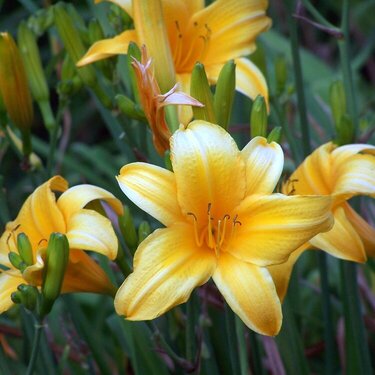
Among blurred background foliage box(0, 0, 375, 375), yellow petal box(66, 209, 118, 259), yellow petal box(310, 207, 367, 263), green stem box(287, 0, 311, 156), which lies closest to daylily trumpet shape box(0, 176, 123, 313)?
yellow petal box(66, 209, 118, 259)

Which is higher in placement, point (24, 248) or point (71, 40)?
point (71, 40)

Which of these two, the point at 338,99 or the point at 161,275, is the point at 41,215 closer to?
the point at 161,275

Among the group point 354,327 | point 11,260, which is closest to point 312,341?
point 354,327

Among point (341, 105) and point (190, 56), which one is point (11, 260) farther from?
point (341, 105)

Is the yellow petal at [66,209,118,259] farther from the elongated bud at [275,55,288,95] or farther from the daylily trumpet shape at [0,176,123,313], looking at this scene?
the elongated bud at [275,55,288,95]

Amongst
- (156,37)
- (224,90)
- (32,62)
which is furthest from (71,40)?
(224,90)

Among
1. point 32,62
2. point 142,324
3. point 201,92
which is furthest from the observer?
point 32,62
